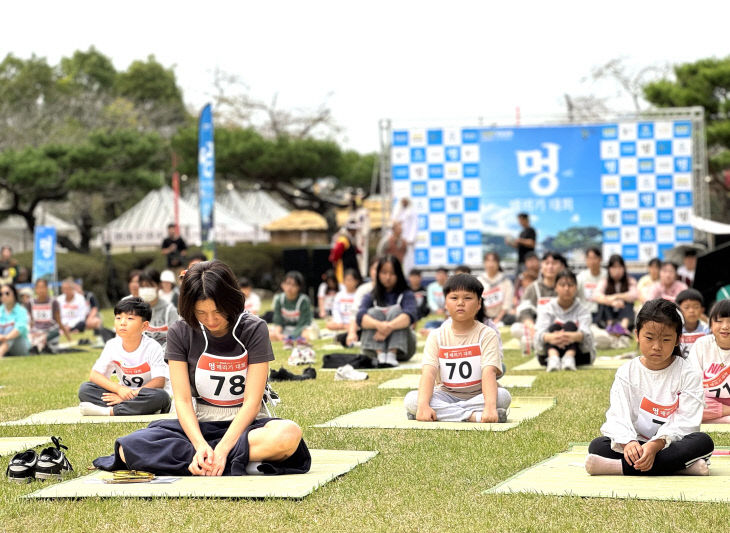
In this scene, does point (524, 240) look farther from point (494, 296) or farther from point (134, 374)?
point (134, 374)

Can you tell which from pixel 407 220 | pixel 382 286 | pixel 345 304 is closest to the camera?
pixel 382 286

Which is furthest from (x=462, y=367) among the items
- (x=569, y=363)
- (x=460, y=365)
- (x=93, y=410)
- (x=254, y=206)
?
(x=254, y=206)

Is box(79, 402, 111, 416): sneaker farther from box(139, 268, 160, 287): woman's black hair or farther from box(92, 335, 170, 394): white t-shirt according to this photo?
box(139, 268, 160, 287): woman's black hair

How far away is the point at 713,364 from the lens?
6.63m

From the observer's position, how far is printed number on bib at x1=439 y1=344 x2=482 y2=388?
21.4ft

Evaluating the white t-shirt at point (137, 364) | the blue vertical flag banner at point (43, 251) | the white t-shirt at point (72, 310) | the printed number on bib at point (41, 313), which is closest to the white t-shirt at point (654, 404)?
the white t-shirt at point (137, 364)

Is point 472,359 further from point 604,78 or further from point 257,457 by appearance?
point 604,78

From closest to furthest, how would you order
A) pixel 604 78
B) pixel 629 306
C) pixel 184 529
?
pixel 184 529 → pixel 629 306 → pixel 604 78

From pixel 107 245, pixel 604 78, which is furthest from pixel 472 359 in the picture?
pixel 604 78

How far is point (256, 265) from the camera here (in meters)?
29.4

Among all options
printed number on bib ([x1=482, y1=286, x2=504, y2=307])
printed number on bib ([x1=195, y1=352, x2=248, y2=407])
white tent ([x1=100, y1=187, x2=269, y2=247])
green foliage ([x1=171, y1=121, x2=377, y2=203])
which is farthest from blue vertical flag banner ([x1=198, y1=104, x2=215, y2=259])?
printed number on bib ([x1=195, y1=352, x2=248, y2=407])

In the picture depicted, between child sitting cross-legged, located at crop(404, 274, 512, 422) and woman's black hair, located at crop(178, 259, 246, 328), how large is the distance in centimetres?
204

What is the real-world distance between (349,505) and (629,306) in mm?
9137

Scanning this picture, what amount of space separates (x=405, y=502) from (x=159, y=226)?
28.7 meters
